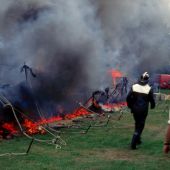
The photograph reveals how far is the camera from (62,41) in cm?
1917

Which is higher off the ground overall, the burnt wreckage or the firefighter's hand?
the firefighter's hand

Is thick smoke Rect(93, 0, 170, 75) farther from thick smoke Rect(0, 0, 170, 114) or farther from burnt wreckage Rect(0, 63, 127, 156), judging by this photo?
burnt wreckage Rect(0, 63, 127, 156)

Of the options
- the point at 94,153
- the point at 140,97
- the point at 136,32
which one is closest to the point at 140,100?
the point at 140,97

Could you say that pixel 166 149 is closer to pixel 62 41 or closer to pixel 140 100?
pixel 140 100

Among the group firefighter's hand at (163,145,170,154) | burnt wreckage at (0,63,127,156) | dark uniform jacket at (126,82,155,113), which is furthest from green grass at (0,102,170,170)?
dark uniform jacket at (126,82,155,113)

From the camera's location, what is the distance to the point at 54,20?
61.8 ft

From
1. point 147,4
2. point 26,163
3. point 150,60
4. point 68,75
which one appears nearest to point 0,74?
point 68,75

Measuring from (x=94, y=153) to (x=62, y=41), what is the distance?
29.8 feet

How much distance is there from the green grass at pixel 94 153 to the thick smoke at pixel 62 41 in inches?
170

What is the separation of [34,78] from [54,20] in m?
3.06

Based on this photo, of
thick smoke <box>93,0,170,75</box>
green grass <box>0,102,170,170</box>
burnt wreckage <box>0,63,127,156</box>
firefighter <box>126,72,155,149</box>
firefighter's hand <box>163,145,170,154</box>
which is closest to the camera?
green grass <box>0,102,170,170</box>

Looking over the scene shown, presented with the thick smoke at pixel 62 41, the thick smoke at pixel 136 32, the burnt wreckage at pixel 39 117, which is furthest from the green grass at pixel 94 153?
the thick smoke at pixel 136 32

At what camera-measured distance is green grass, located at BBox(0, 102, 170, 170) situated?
941 centimetres

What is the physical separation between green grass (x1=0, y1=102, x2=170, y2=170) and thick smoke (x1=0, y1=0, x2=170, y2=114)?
4330mm
